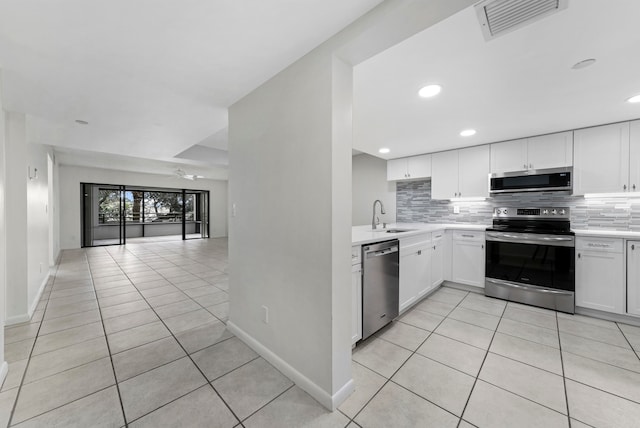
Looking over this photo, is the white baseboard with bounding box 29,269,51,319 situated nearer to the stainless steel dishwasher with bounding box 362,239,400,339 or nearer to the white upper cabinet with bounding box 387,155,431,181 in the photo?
the stainless steel dishwasher with bounding box 362,239,400,339

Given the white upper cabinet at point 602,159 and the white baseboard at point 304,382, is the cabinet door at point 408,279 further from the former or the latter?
the white upper cabinet at point 602,159

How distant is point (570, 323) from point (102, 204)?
41.0 ft

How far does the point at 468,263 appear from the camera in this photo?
366 centimetres

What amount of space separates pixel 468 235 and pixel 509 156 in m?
1.25

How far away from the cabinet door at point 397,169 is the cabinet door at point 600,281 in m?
2.57

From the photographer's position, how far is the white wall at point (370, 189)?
507 cm

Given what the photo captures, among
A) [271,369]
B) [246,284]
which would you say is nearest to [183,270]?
[246,284]

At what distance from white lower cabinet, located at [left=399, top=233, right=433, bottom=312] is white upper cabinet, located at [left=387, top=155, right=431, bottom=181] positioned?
4.94 feet

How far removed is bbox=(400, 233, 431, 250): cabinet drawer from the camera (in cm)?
270

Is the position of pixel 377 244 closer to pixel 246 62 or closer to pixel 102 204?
pixel 246 62

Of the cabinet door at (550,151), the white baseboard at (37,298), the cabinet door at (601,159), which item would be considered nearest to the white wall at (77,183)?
the white baseboard at (37,298)

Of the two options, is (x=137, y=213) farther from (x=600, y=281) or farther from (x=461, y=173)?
(x=600, y=281)

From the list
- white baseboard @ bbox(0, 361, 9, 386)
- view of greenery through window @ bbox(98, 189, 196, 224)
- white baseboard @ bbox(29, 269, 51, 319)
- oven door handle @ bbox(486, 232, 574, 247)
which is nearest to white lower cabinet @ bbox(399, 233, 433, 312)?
oven door handle @ bbox(486, 232, 574, 247)

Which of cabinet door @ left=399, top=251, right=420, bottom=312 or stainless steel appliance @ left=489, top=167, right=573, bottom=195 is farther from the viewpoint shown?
stainless steel appliance @ left=489, top=167, right=573, bottom=195
